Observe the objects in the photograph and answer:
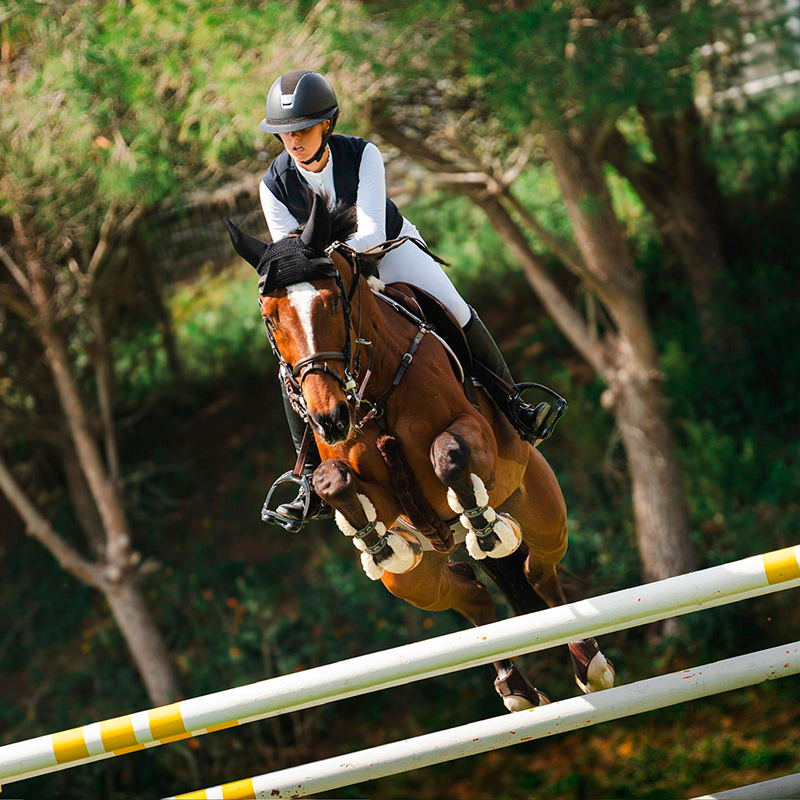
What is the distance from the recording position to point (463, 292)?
40.1 feet

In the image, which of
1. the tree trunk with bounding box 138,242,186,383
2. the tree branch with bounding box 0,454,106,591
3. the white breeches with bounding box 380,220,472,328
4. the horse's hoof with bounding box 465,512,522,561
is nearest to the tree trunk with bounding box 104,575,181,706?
the tree branch with bounding box 0,454,106,591

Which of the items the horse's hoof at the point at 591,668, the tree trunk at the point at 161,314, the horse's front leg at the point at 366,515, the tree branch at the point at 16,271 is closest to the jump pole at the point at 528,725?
the horse's front leg at the point at 366,515

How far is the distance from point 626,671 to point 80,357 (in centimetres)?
586

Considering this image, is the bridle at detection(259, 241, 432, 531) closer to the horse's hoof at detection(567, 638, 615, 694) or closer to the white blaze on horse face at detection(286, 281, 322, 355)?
the white blaze on horse face at detection(286, 281, 322, 355)

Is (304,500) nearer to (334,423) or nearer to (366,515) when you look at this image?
(366,515)

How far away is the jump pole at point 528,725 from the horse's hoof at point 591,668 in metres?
0.85

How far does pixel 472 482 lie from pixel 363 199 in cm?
116

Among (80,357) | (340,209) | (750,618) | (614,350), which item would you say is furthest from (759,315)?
(340,209)

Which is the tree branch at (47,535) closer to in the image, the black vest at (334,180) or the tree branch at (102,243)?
the tree branch at (102,243)

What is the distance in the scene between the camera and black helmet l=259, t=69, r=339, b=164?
3688 millimetres

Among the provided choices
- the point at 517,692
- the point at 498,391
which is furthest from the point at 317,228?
the point at 517,692

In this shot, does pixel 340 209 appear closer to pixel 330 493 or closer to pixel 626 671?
pixel 330 493

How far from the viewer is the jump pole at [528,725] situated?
363cm

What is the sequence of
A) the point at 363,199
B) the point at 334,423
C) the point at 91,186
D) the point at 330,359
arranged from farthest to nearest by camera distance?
1. the point at 91,186
2. the point at 363,199
3. the point at 330,359
4. the point at 334,423
